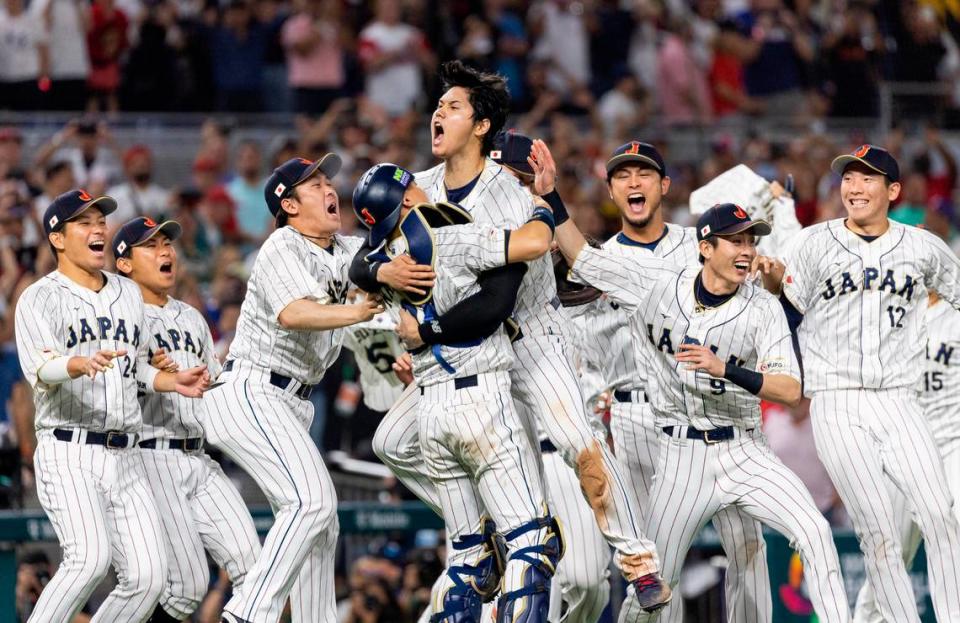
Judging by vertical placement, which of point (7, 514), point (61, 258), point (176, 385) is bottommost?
point (7, 514)

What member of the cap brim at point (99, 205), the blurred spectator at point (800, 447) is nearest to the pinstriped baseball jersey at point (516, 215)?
the cap brim at point (99, 205)

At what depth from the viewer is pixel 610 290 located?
7.64 metres

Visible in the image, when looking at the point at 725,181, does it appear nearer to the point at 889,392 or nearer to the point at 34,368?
the point at 889,392

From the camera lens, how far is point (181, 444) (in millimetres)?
8227

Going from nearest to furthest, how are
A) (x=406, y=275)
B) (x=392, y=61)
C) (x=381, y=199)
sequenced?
(x=406, y=275), (x=381, y=199), (x=392, y=61)

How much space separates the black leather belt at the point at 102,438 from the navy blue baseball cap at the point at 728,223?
3.01 meters

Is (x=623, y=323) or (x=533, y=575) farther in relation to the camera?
(x=623, y=323)

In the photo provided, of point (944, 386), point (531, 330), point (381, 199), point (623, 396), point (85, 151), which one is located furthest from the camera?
point (85, 151)

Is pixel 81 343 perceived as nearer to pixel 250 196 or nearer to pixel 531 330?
pixel 531 330

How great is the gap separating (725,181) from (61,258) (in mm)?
3824

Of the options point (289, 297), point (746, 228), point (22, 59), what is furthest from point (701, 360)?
point (22, 59)

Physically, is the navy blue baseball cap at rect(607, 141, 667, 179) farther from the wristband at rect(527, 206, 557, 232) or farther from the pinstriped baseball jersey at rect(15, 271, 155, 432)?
the pinstriped baseball jersey at rect(15, 271, 155, 432)

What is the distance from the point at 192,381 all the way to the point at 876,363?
11.0 feet

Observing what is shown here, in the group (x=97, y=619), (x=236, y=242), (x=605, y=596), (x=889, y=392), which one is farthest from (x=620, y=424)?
(x=236, y=242)
